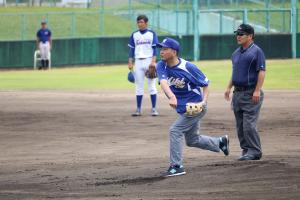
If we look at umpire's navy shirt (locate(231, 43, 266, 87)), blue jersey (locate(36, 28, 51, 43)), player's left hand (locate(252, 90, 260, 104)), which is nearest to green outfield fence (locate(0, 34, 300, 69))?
blue jersey (locate(36, 28, 51, 43))

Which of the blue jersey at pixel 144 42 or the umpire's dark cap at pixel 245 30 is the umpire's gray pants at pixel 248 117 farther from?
the blue jersey at pixel 144 42

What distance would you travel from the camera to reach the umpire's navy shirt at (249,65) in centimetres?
1131

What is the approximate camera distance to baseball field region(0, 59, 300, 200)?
941 cm

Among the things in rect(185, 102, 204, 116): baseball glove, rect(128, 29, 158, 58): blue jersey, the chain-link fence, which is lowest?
rect(185, 102, 204, 116): baseball glove

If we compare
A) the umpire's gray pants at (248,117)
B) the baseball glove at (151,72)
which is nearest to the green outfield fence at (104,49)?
the baseball glove at (151,72)

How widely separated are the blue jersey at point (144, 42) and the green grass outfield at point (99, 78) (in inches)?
295

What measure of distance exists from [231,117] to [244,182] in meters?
8.59

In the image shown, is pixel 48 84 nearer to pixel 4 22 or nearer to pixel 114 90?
pixel 114 90

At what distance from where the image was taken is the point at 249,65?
37.2ft

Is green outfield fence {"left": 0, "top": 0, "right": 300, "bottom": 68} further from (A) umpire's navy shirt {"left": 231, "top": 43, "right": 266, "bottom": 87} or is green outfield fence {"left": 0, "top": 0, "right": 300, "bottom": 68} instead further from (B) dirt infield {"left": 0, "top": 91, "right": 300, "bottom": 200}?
(A) umpire's navy shirt {"left": 231, "top": 43, "right": 266, "bottom": 87}

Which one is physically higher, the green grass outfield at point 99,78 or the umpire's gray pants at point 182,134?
the umpire's gray pants at point 182,134

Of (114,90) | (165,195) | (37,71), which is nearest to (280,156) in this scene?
(165,195)

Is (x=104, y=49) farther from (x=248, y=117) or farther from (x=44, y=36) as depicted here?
(x=248, y=117)

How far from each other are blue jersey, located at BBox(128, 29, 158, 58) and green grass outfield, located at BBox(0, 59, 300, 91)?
748 cm
